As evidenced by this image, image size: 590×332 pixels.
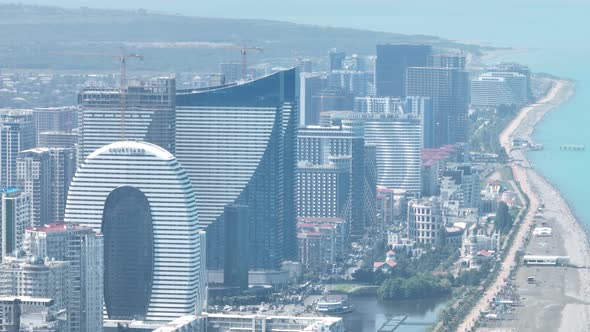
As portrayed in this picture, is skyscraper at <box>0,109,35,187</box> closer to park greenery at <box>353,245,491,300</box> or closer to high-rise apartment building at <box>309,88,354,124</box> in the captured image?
park greenery at <box>353,245,491,300</box>

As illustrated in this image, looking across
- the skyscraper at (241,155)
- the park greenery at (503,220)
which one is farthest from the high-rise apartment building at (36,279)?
the park greenery at (503,220)

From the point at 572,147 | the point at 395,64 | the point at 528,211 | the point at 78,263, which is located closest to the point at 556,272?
the point at 528,211

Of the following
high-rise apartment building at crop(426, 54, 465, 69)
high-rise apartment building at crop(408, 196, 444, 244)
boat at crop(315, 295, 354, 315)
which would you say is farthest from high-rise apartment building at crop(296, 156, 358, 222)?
high-rise apartment building at crop(426, 54, 465, 69)

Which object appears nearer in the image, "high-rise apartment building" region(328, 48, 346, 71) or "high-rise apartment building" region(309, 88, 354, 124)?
"high-rise apartment building" region(309, 88, 354, 124)

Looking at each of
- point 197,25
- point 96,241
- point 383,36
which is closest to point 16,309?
point 96,241

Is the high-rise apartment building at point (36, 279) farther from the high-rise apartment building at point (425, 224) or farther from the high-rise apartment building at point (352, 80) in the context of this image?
the high-rise apartment building at point (352, 80)

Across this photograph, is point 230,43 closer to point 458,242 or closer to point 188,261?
point 458,242
